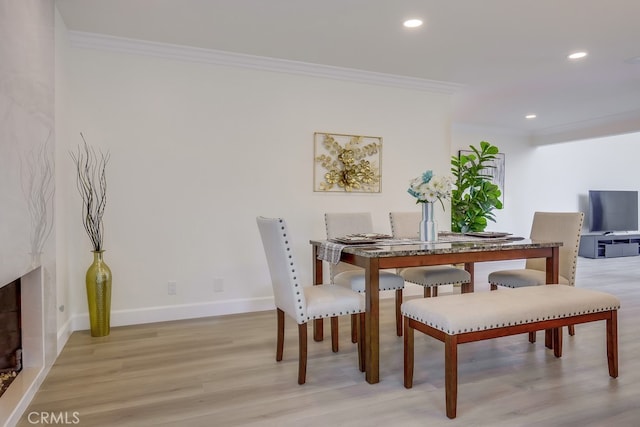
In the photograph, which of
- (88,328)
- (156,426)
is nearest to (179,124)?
(88,328)

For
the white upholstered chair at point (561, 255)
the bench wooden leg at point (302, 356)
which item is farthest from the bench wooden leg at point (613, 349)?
the bench wooden leg at point (302, 356)

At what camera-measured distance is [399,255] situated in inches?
94.0

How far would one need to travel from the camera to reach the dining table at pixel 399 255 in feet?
7.80

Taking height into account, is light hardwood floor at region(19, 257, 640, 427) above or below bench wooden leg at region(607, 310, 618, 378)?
below

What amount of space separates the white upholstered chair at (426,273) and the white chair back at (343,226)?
28 centimetres

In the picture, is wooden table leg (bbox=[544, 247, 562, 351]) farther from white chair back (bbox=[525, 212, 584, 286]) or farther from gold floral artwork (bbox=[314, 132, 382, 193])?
gold floral artwork (bbox=[314, 132, 382, 193])

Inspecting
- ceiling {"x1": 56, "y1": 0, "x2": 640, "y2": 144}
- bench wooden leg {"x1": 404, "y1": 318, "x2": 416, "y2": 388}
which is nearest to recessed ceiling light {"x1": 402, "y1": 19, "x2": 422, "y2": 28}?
ceiling {"x1": 56, "y1": 0, "x2": 640, "y2": 144}

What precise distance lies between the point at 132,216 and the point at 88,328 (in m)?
0.99

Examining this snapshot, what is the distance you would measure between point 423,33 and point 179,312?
320 centimetres

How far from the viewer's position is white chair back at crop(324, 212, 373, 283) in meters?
3.46

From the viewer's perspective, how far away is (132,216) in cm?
360

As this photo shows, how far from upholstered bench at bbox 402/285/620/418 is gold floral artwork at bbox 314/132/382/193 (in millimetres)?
2154

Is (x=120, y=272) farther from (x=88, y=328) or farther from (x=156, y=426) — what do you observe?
(x=156, y=426)

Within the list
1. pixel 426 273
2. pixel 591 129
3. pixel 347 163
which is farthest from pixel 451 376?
pixel 591 129
